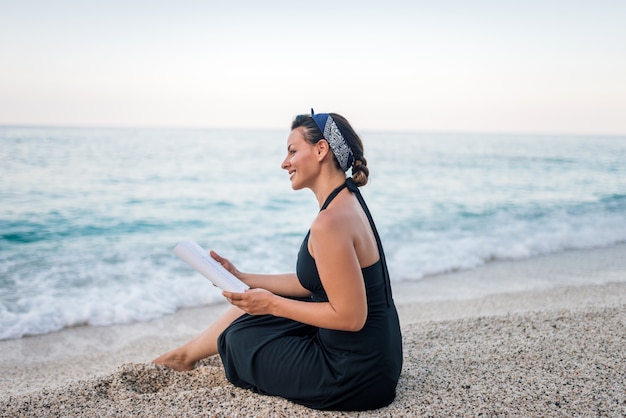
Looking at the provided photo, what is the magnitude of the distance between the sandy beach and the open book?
67cm

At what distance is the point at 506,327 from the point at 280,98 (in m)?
24.7

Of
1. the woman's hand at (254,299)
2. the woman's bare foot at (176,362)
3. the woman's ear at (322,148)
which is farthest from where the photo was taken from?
the woman's bare foot at (176,362)

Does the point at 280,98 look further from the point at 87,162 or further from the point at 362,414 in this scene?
the point at 362,414

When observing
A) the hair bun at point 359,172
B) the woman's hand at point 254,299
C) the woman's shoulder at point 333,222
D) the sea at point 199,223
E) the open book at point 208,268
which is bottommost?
the sea at point 199,223

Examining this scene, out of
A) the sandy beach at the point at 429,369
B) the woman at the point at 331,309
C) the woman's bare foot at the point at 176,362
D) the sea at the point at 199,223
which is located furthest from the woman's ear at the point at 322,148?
the sea at the point at 199,223

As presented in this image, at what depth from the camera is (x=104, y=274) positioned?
27.8ft

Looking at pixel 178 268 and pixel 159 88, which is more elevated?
pixel 159 88

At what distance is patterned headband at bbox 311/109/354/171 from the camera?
2.85 metres

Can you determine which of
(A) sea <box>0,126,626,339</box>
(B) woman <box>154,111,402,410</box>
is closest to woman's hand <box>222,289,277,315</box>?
(B) woman <box>154,111,402,410</box>

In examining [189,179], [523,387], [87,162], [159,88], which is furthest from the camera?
[159,88]

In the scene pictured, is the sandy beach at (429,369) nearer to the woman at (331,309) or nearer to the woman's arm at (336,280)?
the woman at (331,309)

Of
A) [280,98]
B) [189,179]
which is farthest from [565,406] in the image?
[280,98]

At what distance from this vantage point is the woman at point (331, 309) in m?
2.64

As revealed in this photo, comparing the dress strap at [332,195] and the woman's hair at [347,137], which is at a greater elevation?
the woman's hair at [347,137]
